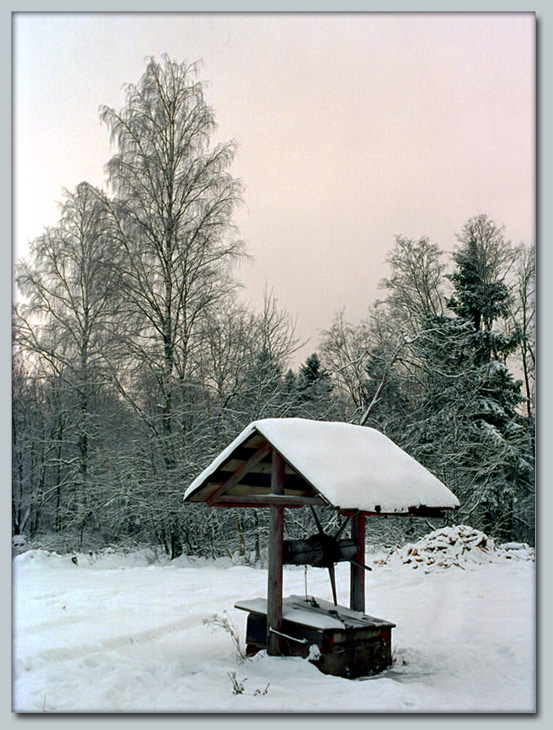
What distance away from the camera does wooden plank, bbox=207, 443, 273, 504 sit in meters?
5.21

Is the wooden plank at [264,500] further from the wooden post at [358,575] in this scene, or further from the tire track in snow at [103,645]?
the tire track in snow at [103,645]

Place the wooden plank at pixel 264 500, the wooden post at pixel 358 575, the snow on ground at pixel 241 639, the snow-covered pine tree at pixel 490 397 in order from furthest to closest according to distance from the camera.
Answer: the snow-covered pine tree at pixel 490 397 → the wooden post at pixel 358 575 → the wooden plank at pixel 264 500 → the snow on ground at pixel 241 639

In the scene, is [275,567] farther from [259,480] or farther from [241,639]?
[241,639]

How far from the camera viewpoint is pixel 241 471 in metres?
5.39

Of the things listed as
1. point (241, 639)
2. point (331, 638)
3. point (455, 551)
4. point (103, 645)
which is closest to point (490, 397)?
point (455, 551)

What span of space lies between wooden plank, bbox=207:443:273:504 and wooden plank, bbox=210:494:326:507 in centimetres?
5

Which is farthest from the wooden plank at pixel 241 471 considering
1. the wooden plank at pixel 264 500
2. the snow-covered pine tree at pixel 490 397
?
the snow-covered pine tree at pixel 490 397

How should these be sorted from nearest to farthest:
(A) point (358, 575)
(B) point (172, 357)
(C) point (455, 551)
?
(A) point (358, 575)
(C) point (455, 551)
(B) point (172, 357)

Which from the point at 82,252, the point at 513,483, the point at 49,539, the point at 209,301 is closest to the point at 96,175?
the point at 82,252

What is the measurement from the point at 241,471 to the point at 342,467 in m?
1.00

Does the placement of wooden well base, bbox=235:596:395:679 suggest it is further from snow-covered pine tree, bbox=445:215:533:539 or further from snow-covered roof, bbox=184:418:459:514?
snow-covered pine tree, bbox=445:215:533:539

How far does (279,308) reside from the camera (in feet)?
42.9

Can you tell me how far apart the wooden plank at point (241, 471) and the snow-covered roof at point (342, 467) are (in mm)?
61

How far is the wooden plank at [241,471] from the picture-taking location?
5211mm
